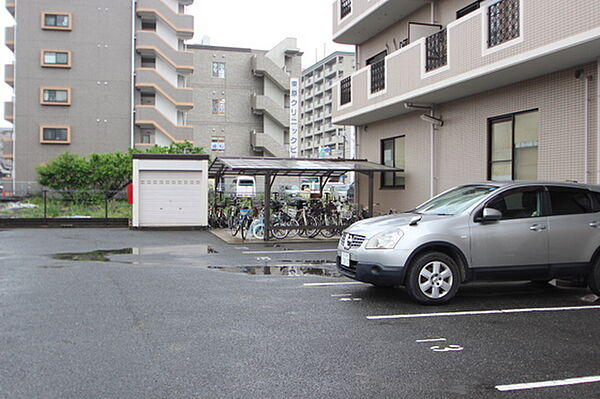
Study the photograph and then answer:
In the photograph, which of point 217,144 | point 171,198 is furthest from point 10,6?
point 171,198

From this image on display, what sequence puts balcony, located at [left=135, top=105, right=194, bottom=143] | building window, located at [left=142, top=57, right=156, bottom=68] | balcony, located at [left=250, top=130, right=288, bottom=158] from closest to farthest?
balcony, located at [left=135, top=105, right=194, bottom=143]
building window, located at [left=142, top=57, right=156, bottom=68]
balcony, located at [left=250, top=130, right=288, bottom=158]

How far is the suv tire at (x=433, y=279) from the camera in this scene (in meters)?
7.25

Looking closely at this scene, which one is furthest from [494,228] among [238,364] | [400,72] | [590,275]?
[400,72]

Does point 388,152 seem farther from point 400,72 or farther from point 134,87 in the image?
point 134,87

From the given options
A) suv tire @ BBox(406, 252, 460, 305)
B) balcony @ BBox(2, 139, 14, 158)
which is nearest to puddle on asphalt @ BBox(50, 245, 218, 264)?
suv tire @ BBox(406, 252, 460, 305)

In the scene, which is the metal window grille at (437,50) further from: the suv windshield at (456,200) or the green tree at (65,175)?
the green tree at (65,175)

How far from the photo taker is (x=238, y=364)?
4.81 metres

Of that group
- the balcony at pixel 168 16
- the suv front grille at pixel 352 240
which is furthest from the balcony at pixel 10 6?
the suv front grille at pixel 352 240

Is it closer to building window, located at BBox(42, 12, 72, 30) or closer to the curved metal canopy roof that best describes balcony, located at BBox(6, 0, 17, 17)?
building window, located at BBox(42, 12, 72, 30)

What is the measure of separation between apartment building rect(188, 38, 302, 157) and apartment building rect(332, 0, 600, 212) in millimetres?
31124

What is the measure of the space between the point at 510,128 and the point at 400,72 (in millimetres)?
3741

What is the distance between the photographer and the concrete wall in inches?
435

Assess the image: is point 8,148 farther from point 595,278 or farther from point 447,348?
point 447,348

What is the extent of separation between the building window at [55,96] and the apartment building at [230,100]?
13947 millimetres
